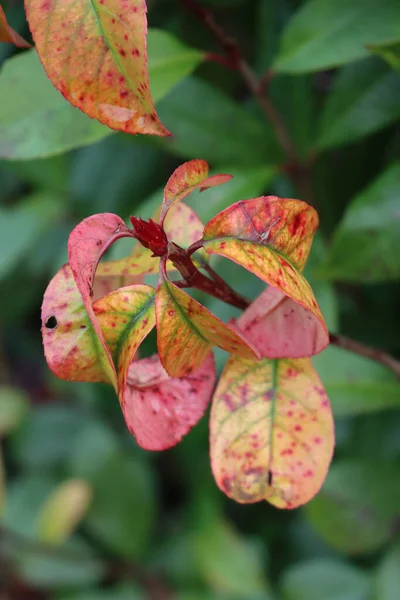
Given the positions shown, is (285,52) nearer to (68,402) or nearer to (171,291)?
(171,291)

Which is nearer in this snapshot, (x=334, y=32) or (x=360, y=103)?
(x=334, y=32)

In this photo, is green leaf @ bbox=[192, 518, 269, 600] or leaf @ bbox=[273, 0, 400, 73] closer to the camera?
leaf @ bbox=[273, 0, 400, 73]

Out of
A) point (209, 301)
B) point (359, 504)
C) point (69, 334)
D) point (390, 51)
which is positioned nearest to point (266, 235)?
point (69, 334)

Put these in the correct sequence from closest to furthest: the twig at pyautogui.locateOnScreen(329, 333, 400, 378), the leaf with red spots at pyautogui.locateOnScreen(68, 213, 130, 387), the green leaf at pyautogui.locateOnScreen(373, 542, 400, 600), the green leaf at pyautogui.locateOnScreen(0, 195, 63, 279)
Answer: the leaf with red spots at pyautogui.locateOnScreen(68, 213, 130, 387)
the twig at pyautogui.locateOnScreen(329, 333, 400, 378)
the green leaf at pyautogui.locateOnScreen(373, 542, 400, 600)
the green leaf at pyautogui.locateOnScreen(0, 195, 63, 279)

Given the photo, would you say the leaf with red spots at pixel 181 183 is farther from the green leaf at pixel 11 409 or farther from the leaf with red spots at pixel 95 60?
the green leaf at pixel 11 409

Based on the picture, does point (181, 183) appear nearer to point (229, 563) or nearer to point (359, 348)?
point (359, 348)

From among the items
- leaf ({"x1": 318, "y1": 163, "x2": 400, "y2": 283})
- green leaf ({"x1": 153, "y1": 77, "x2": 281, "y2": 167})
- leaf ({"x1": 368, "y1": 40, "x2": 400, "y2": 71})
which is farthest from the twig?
green leaf ({"x1": 153, "y1": 77, "x2": 281, "y2": 167})

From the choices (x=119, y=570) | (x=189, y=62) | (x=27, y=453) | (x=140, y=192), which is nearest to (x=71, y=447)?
(x=27, y=453)

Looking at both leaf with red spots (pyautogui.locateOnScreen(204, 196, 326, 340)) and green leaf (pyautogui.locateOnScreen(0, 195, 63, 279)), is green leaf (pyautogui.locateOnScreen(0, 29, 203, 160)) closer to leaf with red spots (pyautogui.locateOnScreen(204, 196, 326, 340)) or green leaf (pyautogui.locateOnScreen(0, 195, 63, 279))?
leaf with red spots (pyautogui.locateOnScreen(204, 196, 326, 340))
